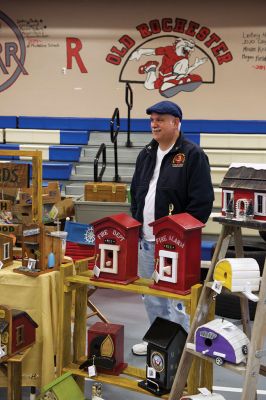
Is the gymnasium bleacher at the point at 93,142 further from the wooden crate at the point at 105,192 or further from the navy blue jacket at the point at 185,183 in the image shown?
the navy blue jacket at the point at 185,183

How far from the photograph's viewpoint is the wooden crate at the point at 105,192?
20.0ft

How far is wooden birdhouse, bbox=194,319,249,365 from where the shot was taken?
2.56 metres

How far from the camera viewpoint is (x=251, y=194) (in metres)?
2.70

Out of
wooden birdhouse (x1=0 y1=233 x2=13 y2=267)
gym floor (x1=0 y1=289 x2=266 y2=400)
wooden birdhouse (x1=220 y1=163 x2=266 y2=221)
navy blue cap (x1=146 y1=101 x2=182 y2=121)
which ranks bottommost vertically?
gym floor (x1=0 y1=289 x2=266 y2=400)

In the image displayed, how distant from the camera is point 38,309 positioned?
339cm

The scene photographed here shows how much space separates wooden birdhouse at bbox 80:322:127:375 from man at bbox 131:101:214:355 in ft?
1.50

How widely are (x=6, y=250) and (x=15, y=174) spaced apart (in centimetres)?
61

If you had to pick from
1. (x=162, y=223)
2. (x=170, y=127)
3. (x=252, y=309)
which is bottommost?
(x=252, y=309)

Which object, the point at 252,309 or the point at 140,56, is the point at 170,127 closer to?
the point at 252,309

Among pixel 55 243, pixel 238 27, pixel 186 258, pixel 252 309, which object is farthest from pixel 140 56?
pixel 186 258

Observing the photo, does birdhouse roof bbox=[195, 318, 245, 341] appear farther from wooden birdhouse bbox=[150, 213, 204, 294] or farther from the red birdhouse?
the red birdhouse

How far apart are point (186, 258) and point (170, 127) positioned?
98cm

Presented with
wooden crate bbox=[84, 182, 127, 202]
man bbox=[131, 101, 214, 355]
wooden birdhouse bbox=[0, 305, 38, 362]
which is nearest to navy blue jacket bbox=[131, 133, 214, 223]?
man bbox=[131, 101, 214, 355]

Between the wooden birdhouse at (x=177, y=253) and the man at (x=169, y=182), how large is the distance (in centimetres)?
53
